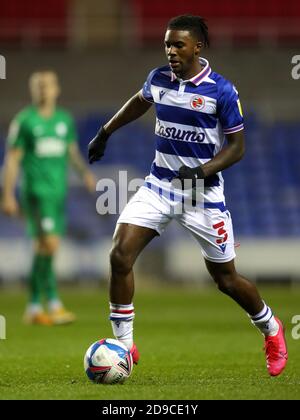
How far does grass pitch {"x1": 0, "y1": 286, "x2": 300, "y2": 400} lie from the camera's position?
5707 millimetres

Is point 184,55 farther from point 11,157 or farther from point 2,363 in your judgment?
point 11,157

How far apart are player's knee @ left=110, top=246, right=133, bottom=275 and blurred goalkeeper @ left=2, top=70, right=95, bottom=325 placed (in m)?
4.66

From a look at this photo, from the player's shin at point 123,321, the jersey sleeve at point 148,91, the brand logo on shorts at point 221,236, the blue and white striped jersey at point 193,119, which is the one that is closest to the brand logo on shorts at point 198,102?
the blue and white striped jersey at point 193,119

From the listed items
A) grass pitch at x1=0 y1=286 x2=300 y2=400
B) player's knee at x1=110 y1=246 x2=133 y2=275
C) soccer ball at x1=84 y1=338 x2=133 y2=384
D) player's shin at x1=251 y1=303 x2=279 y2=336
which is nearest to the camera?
grass pitch at x1=0 y1=286 x2=300 y2=400

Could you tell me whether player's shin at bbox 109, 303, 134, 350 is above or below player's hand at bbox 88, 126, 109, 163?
below

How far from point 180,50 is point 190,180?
31.6 inches

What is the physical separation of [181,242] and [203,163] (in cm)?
1086

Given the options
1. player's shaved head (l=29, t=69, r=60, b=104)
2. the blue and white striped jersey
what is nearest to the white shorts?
the blue and white striped jersey

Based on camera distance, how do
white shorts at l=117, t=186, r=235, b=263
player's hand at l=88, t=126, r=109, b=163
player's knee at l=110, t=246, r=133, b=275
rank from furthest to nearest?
player's hand at l=88, t=126, r=109, b=163, white shorts at l=117, t=186, r=235, b=263, player's knee at l=110, t=246, r=133, b=275

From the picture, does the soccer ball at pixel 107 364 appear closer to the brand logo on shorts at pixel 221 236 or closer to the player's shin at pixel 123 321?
the player's shin at pixel 123 321

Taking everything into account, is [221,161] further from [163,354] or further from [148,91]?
[163,354]

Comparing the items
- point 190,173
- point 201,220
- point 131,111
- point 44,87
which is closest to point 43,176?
point 44,87

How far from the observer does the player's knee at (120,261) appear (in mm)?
6293

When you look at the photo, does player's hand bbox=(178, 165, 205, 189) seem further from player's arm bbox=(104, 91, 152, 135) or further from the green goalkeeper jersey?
the green goalkeeper jersey
